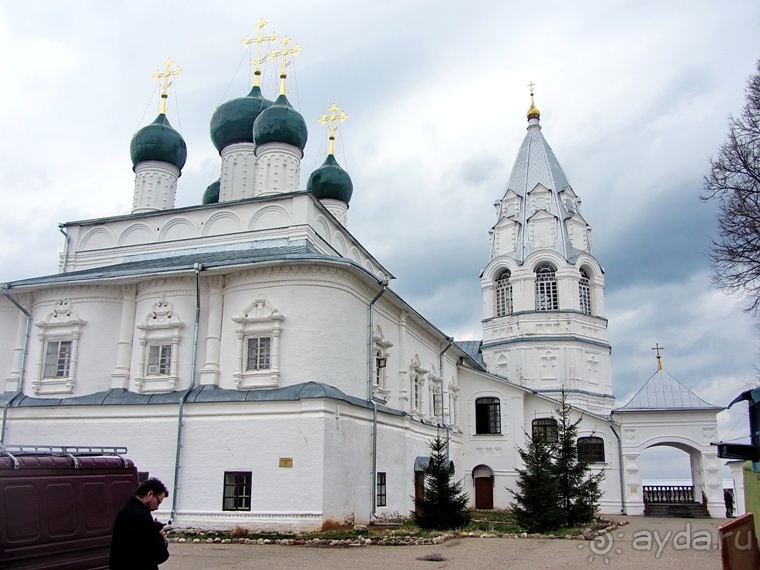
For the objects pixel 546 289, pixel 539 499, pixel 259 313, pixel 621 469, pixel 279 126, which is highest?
pixel 279 126

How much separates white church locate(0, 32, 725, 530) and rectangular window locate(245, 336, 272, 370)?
0.11ft

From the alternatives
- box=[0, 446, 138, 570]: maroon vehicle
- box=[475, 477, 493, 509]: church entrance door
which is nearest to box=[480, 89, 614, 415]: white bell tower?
box=[475, 477, 493, 509]: church entrance door

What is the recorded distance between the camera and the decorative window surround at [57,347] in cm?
1667

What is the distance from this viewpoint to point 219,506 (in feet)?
46.7

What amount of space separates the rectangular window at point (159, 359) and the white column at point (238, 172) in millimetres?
6056

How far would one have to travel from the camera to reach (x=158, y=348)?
16.4 m

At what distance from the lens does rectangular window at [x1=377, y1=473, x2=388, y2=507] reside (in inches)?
648

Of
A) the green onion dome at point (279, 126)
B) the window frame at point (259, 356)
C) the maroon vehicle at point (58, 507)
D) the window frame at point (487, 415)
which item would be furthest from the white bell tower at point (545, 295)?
the maroon vehicle at point (58, 507)

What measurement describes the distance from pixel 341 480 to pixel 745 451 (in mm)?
9570

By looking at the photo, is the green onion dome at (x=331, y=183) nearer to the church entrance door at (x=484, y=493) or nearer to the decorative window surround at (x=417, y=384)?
the decorative window surround at (x=417, y=384)

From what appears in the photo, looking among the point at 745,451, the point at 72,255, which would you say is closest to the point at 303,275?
the point at 72,255

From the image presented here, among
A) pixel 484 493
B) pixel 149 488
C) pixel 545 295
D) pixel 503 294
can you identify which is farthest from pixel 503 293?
pixel 149 488

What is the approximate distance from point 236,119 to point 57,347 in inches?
335

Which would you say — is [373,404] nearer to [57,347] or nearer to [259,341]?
[259,341]
